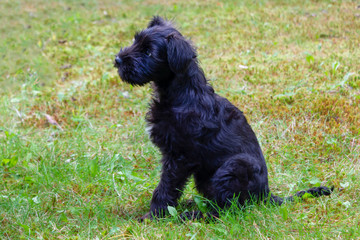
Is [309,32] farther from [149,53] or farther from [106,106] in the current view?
[149,53]

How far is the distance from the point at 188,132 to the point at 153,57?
27.3 inches

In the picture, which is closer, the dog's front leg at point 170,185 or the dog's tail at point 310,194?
the dog's front leg at point 170,185

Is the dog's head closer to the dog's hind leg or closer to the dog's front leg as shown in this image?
the dog's front leg

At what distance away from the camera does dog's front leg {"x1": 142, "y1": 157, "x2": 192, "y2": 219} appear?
3135 mm

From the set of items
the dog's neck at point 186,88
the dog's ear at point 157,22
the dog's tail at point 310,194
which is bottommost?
the dog's tail at point 310,194

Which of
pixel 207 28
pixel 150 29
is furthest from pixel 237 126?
pixel 207 28

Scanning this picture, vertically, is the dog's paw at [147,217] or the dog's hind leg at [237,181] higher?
the dog's hind leg at [237,181]

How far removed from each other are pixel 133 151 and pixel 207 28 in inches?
179

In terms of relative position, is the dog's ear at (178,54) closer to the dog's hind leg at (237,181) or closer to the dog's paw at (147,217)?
the dog's hind leg at (237,181)

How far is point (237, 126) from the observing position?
131 inches

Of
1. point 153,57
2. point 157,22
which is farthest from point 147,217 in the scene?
point 157,22

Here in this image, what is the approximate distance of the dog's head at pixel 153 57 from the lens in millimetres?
3094

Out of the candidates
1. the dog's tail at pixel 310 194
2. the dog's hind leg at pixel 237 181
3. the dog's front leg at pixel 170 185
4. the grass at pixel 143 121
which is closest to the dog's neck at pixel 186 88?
the dog's front leg at pixel 170 185

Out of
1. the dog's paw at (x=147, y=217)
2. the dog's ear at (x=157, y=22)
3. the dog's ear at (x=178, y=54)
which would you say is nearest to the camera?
the dog's ear at (x=178, y=54)
